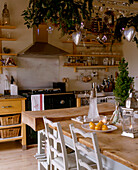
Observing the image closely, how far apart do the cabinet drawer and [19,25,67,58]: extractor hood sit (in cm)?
106

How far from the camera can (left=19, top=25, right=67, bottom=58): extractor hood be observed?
14.9 ft

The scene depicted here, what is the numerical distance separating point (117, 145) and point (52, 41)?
389 cm

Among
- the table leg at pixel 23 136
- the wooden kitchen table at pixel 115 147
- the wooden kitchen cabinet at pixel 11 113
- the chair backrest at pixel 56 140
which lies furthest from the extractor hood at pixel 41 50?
the chair backrest at pixel 56 140

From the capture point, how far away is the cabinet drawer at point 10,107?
396 cm

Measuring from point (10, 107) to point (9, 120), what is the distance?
8.9 inches

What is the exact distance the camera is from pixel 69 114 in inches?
106

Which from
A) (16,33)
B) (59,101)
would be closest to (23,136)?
(59,101)

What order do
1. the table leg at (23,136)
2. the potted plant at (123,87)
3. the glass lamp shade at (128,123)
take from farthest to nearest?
the table leg at (23,136) < the potted plant at (123,87) < the glass lamp shade at (128,123)

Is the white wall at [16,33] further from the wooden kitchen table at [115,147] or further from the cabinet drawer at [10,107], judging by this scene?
the wooden kitchen table at [115,147]

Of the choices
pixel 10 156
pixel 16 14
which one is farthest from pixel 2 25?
pixel 10 156

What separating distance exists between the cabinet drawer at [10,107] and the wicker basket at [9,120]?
0.10 meters

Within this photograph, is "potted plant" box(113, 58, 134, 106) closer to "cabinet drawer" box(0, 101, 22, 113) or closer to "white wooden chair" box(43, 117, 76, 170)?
"white wooden chair" box(43, 117, 76, 170)

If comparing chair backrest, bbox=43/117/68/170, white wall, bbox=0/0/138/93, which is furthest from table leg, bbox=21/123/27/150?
chair backrest, bbox=43/117/68/170

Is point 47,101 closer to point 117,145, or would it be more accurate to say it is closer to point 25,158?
point 25,158
